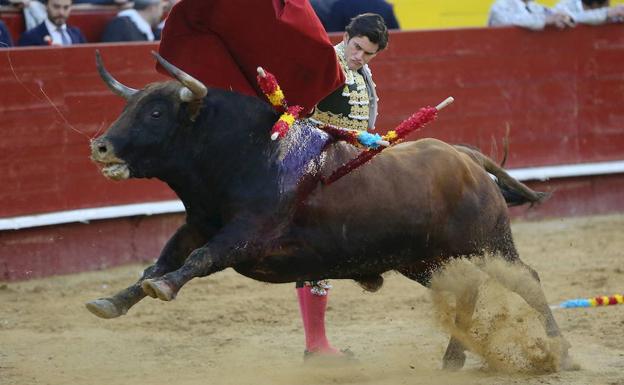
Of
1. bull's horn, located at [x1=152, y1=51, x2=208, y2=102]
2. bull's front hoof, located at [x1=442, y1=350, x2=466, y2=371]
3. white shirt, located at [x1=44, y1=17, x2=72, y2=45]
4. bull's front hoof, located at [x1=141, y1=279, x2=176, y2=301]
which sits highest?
bull's horn, located at [x1=152, y1=51, x2=208, y2=102]

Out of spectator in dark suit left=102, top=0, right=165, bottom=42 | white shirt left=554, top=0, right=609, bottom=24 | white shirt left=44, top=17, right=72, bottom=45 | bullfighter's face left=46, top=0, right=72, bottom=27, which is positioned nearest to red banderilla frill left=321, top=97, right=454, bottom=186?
bullfighter's face left=46, top=0, right=72, bottom=27

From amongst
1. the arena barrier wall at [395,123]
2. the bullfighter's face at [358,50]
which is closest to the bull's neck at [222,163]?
the bullfighter's face at [358,50]

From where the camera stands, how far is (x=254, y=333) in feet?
22.0

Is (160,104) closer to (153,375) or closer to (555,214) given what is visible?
(153,375)

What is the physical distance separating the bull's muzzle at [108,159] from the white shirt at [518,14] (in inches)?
218

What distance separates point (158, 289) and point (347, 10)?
460 cm

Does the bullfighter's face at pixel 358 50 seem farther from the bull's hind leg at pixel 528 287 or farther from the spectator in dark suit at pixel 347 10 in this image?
the spectator in dark suit at pixel 347 10

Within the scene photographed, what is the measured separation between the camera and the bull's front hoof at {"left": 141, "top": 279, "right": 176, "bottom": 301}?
4508mm

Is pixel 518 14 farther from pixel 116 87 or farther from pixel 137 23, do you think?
pixel 116 87

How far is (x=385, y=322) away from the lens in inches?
273

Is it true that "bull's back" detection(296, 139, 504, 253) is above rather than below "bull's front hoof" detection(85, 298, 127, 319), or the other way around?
above

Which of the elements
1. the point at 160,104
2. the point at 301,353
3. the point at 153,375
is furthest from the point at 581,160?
the point at 160,104

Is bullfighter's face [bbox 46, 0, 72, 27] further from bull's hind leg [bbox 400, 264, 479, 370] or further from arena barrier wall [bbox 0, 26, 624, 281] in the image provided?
bull's hind leg [bbox 400, 264, 479, 370]

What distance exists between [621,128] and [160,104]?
6080 millimetres
